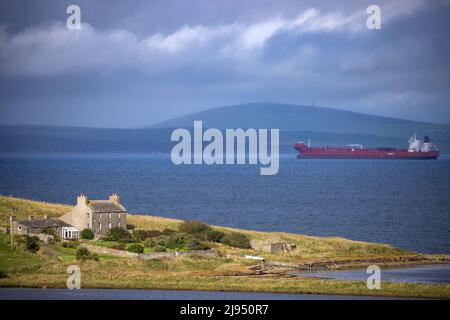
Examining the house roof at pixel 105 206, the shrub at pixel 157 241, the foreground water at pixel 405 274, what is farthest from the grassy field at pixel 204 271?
the house roof at pixel 105 206

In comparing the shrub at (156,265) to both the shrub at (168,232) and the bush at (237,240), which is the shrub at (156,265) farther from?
the bush at (237,240)

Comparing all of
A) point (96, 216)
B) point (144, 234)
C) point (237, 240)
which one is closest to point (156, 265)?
point (96, 216)

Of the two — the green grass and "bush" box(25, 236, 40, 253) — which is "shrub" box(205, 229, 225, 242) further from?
the green grass

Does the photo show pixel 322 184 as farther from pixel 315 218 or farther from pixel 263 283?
pixel 263 283

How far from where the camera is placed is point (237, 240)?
71.6 m

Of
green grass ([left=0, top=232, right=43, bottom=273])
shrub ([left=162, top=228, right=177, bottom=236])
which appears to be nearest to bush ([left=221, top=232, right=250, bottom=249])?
shrub ([left=162, top=228, right=177, bottom=236])

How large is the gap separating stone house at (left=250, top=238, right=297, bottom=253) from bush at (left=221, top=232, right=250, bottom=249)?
469 mm

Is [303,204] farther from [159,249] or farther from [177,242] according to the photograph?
[159,249]

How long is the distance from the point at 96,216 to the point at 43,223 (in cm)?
375

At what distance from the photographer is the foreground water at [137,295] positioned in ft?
160

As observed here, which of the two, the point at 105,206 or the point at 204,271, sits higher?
the point at 105,206

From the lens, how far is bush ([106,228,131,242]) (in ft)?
218

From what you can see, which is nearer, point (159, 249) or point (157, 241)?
point (159, 249)
